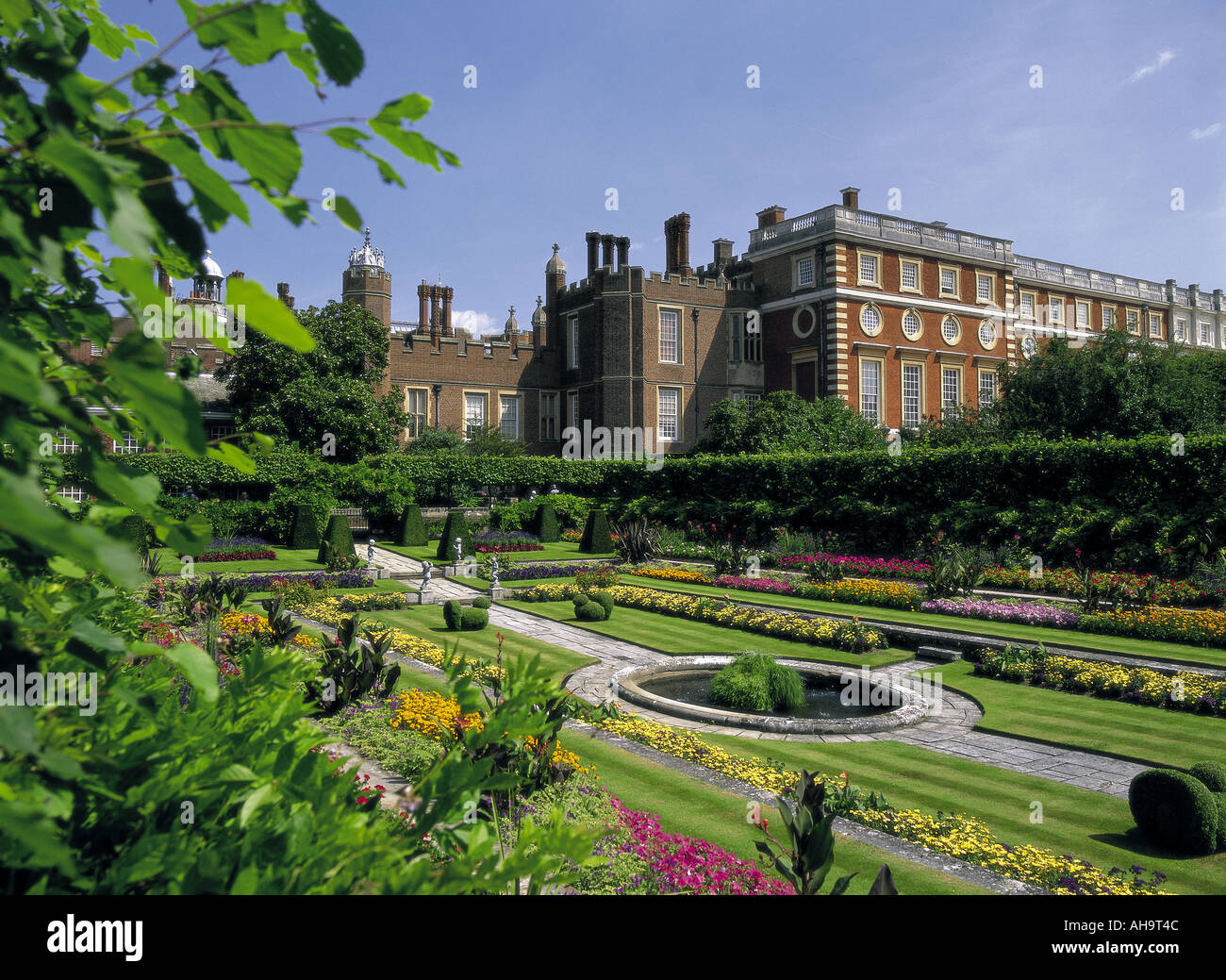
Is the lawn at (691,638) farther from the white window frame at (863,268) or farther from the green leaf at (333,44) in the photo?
the white window frame at (863,268)

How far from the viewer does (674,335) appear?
41.1 m

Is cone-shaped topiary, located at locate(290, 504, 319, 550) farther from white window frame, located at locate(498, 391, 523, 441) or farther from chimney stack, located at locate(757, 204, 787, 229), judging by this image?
chimney stack, located at locate(757, 204, 787, 229)

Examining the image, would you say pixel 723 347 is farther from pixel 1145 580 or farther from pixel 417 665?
pixel 417 665

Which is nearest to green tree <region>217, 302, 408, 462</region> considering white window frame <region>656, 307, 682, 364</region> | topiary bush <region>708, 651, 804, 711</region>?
white window frame <region>656, 307, 682, 364</region>

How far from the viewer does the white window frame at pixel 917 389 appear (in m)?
39.2

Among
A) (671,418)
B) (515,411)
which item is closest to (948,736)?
(671,418)

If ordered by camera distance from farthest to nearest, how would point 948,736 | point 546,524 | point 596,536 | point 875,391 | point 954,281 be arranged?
point 954,281 → point 875,391 → point 546,524 → point 596,536 → point 948,736

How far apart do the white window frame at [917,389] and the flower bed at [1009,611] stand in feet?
82.9

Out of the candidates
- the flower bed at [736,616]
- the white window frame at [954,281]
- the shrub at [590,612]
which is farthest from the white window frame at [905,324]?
the shrub at [590,612]

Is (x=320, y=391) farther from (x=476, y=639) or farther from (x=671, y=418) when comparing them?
(x=476, y=639)

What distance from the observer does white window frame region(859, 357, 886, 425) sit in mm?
37812

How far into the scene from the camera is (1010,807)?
6.52 metres

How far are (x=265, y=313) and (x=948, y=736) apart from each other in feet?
30.6

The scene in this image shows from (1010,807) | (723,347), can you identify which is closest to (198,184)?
(1010,807)
